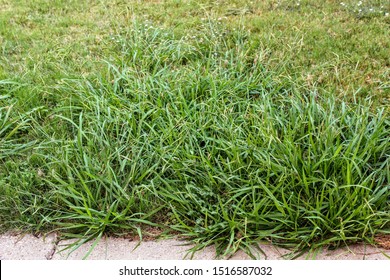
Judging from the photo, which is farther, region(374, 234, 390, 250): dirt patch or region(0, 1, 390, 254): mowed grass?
region(0, 1, 390, 254): mowed grass

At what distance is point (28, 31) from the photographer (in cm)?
450

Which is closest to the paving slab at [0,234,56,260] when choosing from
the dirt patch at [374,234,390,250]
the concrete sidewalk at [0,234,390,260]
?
the concrete sidewalk at [0,234,390,260]

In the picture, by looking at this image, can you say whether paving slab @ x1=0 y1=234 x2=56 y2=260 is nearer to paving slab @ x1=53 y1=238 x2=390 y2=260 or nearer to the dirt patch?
paving slab @ x1=53 y1=238 x2=390 y2=260

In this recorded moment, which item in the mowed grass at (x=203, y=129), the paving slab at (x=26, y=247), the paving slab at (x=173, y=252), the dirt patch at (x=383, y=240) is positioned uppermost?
the mowed grass at (x=203, y=129)

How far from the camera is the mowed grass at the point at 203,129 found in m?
2.87

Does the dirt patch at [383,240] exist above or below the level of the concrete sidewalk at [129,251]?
above

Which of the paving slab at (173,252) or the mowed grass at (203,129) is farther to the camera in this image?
the mowed grass at (203,129)

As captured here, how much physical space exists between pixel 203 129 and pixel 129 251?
35.2 inches

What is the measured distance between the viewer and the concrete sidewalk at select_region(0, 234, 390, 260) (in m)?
2.74

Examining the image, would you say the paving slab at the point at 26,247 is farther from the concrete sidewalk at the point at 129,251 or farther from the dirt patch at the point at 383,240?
the dirt patch at the point at 383,240

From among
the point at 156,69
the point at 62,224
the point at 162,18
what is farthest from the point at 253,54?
the point at 62,224

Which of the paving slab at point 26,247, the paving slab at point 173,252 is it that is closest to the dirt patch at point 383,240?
the paving slab at point 173,252

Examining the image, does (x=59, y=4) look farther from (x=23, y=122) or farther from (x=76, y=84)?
(x=23, y=122)

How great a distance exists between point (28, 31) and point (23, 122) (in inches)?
52.9
